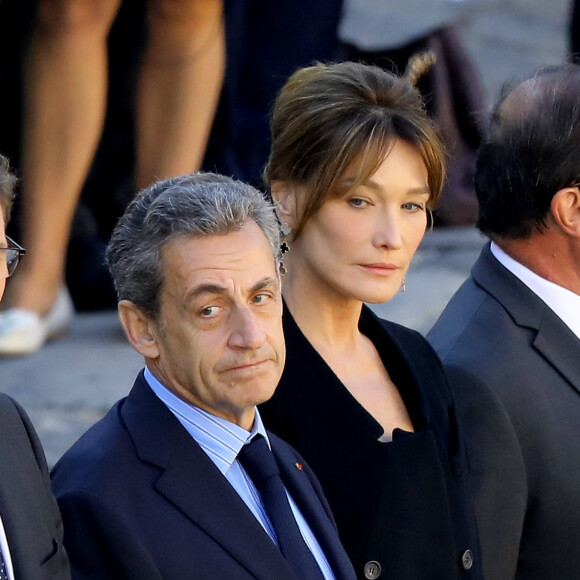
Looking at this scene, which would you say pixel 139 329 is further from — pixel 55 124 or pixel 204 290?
pixel 55 124

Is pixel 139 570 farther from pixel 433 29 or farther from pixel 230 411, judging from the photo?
pixel 433 29

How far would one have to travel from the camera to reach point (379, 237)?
2561 millimetres

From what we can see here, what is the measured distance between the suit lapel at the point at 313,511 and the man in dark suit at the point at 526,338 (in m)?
0.52

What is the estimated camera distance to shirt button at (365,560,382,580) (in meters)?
2.42

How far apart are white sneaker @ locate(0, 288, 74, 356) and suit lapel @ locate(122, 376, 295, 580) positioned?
2.04 meters

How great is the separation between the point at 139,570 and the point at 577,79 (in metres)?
1.58

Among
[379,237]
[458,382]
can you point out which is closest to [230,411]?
[379,237]

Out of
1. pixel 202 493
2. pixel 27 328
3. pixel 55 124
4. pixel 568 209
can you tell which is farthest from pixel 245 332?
pixel 55 124

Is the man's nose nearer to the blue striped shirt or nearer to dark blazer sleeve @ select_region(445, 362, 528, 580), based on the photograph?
the blue striped shirt

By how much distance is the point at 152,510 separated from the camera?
2057mm

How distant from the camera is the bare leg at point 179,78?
4.44 m

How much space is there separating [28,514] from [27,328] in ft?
7.47

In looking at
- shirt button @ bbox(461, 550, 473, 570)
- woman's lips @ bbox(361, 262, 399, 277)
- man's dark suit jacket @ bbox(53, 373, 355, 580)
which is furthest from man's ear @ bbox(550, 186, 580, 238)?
man's dark suit jacket @ bbox(53, 373, 355, 580)

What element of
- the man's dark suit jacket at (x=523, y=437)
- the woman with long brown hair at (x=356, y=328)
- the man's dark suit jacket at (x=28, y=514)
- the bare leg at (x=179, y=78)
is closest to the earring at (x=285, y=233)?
the woman with long brown hair at (x=356, y=328)
